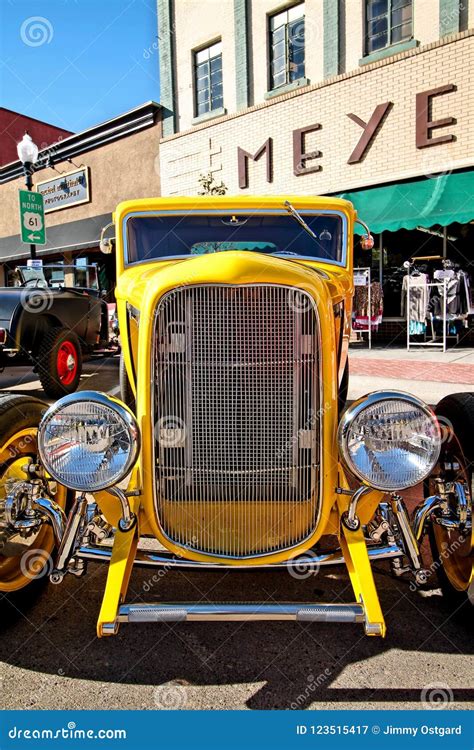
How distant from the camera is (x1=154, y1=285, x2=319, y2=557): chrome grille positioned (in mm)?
1893

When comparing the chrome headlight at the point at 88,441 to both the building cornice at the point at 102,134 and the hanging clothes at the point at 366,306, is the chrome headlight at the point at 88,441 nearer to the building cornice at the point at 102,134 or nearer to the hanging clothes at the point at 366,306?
the hanging clothes at the point at 366,306

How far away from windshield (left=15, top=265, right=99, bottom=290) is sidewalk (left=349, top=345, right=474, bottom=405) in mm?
4460

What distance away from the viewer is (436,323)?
9.77m

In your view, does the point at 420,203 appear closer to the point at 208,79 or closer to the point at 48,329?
the point at 208,79

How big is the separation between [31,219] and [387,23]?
24.1ft

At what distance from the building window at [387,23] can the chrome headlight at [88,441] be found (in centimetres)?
1009

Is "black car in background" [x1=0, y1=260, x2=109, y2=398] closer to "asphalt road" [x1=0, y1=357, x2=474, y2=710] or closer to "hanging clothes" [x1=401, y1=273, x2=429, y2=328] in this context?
"asphalt road" [x1=0, y1=357, x2=474, y2=710]

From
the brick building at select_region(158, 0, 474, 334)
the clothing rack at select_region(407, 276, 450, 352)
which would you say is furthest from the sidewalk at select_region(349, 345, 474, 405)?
the brick building at select_region(158, 0, 474, 334)

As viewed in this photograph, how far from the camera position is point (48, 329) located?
254 inches

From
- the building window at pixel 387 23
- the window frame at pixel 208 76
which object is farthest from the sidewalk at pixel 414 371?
the window frame at pixel 208 76

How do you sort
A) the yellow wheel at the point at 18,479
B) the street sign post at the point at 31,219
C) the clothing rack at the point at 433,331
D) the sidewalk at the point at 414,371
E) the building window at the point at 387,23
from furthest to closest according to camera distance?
the street sign post at the point at 31,219
the building window at the point at 387,23
the clothing rack at the point at 433,331
the sidewalk at the point at 414,371
the yellow wheel at the point at 18,479

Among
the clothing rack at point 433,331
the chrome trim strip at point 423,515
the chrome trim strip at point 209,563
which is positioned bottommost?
the chrome trim strip at point 209,563

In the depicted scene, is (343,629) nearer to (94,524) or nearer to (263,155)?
(94,524)

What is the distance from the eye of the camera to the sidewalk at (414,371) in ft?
19.6
